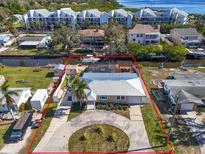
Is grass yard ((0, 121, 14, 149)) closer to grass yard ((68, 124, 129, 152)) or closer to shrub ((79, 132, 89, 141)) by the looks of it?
grass yard ((68, 124, 129, 152))

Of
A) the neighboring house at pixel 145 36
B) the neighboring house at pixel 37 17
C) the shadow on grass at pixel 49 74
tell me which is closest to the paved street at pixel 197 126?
the shadow on grass at pixel 49 74

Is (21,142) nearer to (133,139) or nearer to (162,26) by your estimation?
(133,139)

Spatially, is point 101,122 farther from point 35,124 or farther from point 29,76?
point 29,76

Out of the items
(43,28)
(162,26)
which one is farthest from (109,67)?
(43,28)

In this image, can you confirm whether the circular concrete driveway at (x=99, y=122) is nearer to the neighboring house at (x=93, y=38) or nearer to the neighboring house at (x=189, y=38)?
the neighboring house at (x=93, y=38)

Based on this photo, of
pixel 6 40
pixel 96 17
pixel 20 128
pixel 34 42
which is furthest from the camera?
pixel 96 17

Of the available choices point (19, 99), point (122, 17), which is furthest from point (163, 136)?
point (122, 17)
